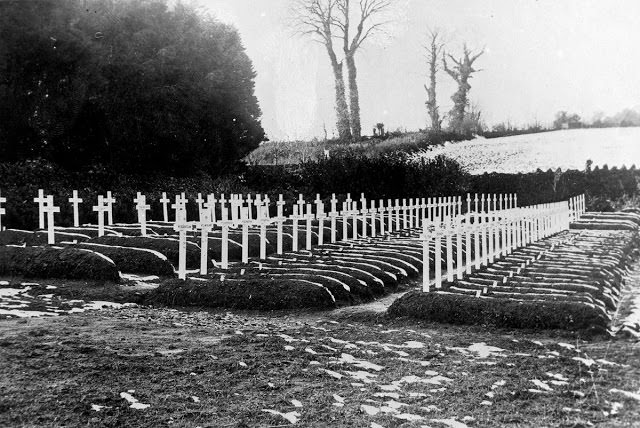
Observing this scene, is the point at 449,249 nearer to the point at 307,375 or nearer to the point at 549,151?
the point at 307,375

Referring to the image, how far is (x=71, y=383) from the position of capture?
6.77 meters

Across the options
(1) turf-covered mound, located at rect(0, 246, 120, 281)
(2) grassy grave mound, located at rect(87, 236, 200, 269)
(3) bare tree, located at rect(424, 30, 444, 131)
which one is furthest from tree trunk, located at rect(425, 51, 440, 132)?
(1) turf-covered mound, located at rect(0, 246, 120, 281)

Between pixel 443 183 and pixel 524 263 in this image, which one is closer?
pixel 524 263

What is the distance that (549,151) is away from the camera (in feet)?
149

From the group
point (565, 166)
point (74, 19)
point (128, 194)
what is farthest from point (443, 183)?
point (74, 19)

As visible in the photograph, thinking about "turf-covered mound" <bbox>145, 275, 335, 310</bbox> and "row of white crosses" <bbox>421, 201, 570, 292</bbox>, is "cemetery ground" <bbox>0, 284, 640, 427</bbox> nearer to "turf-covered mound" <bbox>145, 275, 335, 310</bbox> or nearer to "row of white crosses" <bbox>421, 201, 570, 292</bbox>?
"turf-covered mound" <bbox>145, 275, 335, 310</bbox>

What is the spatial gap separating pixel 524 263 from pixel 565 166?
2771 cm

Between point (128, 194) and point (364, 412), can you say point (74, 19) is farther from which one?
point (364, 412)

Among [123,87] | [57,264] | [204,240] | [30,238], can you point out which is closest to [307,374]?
[204,240]

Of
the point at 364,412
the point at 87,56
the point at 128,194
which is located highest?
the point at 87,56

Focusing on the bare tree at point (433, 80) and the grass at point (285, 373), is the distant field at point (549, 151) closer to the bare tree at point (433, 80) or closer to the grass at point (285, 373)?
the bare tree at point (433, 80)

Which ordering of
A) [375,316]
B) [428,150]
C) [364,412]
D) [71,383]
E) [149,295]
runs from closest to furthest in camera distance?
[364,412]
[71,383]
[375,316]
[149,295]
[428,150]

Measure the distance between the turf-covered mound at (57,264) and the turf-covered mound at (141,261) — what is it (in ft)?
3.07

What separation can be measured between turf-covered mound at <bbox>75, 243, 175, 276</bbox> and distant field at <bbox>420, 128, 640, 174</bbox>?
27.3 meters
